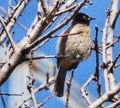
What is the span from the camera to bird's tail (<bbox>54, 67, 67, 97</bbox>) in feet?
10.2

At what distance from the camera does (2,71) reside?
2.09m

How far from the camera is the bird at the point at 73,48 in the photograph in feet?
10.7

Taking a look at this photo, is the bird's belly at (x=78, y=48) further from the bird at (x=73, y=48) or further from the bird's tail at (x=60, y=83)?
the bird's tail at (x=60, y=83)

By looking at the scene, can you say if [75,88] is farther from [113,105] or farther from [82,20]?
[113,105]


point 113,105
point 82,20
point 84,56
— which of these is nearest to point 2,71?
point 113,105

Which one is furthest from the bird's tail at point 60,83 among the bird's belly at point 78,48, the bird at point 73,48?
the bird's belly at point 78,48

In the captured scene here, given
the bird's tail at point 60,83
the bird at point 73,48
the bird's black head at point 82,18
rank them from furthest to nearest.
→ the bird's black head at point 82,18, the bird at point 73,48, the bird's tail at point 60,83

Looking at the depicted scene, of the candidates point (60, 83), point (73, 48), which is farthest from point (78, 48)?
point (60, 83)

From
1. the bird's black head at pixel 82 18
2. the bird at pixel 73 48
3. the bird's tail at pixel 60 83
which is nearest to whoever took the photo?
the bird's tail at pixel 60 83

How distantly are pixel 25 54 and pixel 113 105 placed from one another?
0.47 m

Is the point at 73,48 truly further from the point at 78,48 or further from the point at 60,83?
the point at 60,83

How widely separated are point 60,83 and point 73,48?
0.29m

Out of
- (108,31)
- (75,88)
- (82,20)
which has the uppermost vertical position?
(108,31)

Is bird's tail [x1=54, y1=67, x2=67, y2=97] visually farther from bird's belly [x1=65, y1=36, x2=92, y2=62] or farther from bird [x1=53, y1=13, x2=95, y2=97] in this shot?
bird's belly [x1=65, y1=36, x2=92, y2=62]
